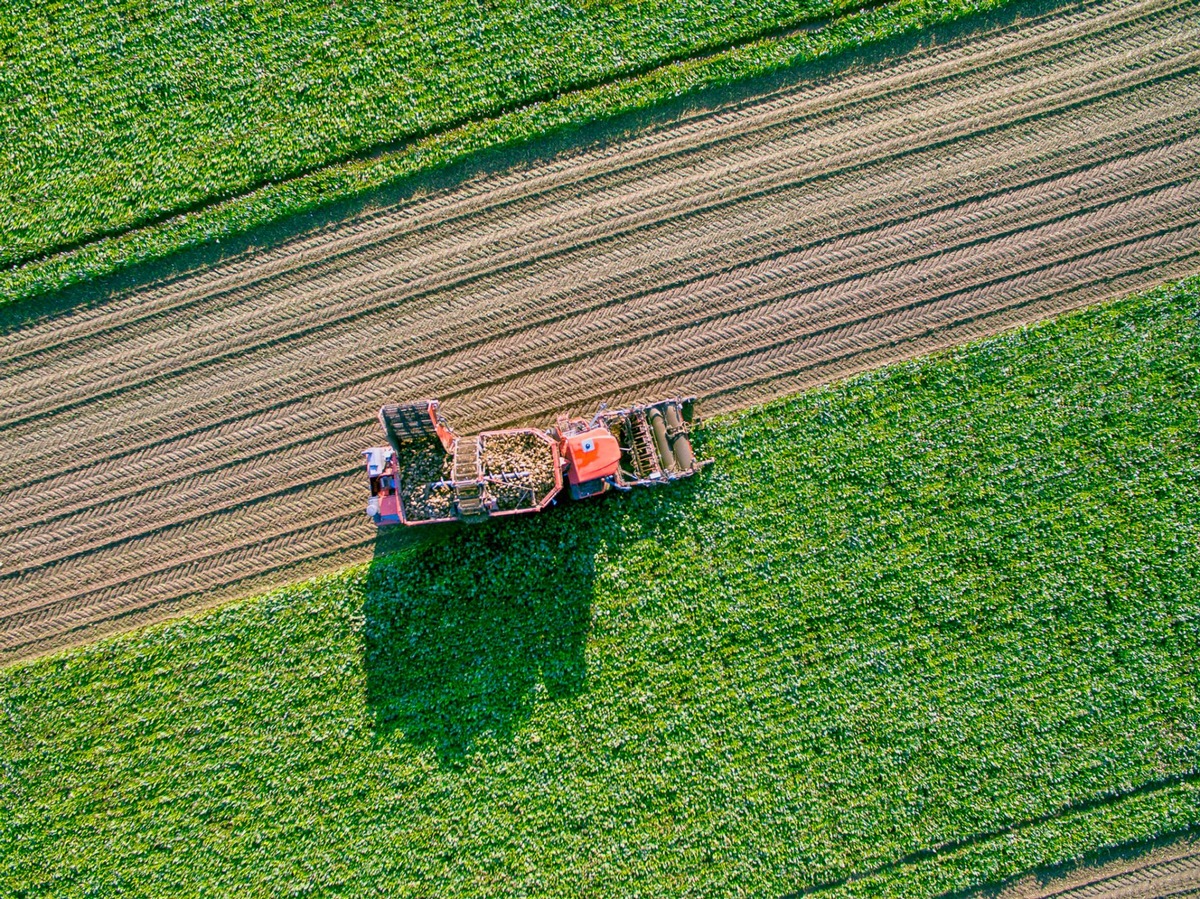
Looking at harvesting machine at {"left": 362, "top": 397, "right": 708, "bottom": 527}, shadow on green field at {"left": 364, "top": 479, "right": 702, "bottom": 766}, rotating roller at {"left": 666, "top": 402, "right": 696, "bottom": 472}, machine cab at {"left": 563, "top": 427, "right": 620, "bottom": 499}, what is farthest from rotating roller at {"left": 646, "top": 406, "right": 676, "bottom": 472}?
machine cab at {"left": 563, "top": 427, "right": 620, "bottom": 499}

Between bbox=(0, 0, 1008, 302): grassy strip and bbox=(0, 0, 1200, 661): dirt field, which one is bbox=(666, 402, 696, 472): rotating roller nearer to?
bbox=(0, 0, 1200, 661): dirt field

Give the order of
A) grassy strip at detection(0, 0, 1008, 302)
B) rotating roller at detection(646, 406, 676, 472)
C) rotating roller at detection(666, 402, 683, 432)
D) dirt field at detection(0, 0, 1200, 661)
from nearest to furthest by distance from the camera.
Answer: rotating roller at detection(646, 406, 676, 472) < rotating roller at detection(666, 402, 683, 432) < dirt field at detection(0, 0, 1200, 661) < grassy strip at detection(0, 0, 1008, 302)

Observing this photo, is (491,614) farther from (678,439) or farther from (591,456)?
(678,439)

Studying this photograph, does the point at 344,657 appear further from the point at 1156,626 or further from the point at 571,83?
the point at 1156,626

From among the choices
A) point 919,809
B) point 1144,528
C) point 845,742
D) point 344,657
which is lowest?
point 919,809

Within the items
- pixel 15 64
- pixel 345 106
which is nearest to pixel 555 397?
pixel 345 106

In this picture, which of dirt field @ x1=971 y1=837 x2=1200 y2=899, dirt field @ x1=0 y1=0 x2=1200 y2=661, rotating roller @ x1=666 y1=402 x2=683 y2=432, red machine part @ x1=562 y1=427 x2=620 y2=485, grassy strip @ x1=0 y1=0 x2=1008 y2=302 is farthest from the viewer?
grassy strip @ x1=0 y1=0 x2=1008 y2=302

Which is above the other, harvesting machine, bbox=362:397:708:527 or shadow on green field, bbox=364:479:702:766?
harvesting machine, bbox=362:397:708:527
